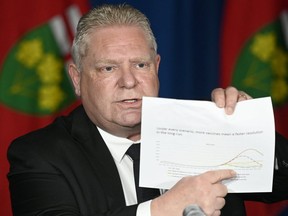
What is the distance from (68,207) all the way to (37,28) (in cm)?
126

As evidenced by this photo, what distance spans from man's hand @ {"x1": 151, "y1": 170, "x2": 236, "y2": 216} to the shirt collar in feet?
→ 1.29

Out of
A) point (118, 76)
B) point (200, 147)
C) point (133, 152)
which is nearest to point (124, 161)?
point (133, 152)

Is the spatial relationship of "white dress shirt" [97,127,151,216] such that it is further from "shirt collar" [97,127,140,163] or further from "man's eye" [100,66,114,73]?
"man's eye" [100,66,114,73]

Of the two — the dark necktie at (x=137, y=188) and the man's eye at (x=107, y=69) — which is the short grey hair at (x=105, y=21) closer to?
the man's eye at (x=107, y=69)

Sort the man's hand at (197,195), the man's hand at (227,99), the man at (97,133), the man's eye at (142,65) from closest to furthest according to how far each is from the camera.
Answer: the man's hand at (197,195) < the man's hand at (227,99) < the man at (97,133) < the man's eye at (142,65)

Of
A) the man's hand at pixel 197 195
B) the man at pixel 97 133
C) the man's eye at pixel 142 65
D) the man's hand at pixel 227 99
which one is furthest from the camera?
the man's eye at pixel 142 65

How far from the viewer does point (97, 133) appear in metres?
1.80

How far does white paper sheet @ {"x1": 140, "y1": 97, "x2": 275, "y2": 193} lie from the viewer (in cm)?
143

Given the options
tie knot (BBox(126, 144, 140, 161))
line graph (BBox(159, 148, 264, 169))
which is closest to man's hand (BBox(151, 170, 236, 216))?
line graph (BBox(159, 148, 264, 169))

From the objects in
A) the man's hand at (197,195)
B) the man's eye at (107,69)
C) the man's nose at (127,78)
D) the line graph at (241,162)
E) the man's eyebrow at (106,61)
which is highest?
the man's eyebrow at (106,61)

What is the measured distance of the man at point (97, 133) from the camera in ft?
5.31

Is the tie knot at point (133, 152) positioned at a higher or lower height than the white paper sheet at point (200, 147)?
lower

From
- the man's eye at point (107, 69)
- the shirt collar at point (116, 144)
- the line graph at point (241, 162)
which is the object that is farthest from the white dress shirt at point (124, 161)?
the line graph at point (241, 162)

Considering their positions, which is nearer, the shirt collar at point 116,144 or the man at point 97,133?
the man at point 97,133
